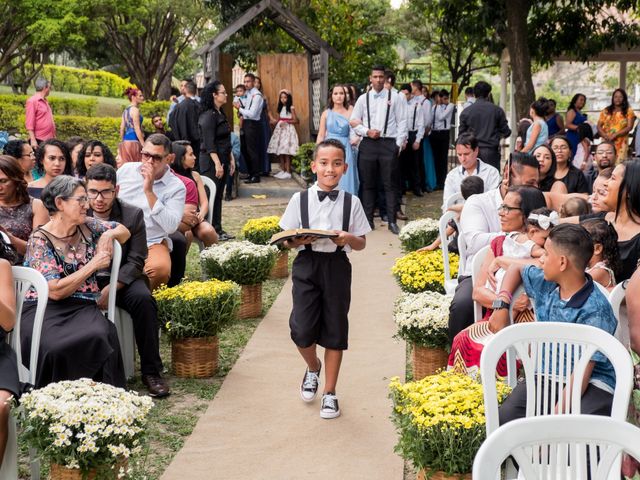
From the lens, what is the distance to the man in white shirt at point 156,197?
6.96 m

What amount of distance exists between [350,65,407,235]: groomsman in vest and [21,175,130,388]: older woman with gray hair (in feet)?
21.8

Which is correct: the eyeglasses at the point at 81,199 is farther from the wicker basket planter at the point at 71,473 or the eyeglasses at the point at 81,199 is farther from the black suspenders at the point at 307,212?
the wicker basket planter at the point at 71,473

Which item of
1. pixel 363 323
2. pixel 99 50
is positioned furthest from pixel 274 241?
pixel 99 50

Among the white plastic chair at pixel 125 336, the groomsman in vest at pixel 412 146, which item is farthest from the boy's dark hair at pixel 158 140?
the groomsman in vest at pixel 412 146

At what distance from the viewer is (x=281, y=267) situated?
375 inches

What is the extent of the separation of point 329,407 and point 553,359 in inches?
82.7

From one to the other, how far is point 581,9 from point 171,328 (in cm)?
1203

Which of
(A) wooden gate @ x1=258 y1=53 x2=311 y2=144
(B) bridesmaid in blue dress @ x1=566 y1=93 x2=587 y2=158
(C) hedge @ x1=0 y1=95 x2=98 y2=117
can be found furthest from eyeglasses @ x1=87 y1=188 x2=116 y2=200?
(C) hedge @ x1=0 y1=95 x2=98 y2=117

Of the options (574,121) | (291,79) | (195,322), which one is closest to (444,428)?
(195,322)

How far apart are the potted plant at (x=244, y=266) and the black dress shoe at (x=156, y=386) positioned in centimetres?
182

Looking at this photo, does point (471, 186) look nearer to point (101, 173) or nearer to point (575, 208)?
point (575, 208)

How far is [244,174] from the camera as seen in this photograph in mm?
16219

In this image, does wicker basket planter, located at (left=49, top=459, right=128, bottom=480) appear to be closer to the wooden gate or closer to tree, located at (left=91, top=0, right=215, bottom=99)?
the wooden gate

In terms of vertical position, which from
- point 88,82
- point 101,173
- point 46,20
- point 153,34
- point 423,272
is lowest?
point 423,272
